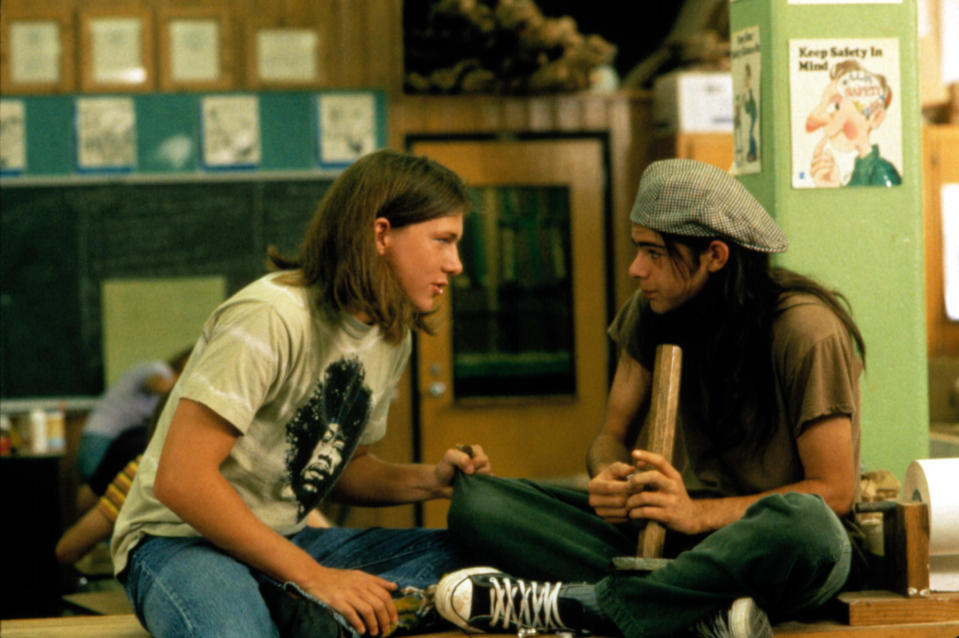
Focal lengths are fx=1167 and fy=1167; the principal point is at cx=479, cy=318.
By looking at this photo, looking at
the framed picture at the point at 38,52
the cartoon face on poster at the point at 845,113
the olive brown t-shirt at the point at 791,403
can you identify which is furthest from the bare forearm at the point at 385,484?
the framed picture at the point at 38,52

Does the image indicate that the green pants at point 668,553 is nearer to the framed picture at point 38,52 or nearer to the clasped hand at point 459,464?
the clasped hand at point 459,464

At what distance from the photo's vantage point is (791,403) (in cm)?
226

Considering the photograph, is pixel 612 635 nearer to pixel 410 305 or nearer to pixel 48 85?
pixel 410 305

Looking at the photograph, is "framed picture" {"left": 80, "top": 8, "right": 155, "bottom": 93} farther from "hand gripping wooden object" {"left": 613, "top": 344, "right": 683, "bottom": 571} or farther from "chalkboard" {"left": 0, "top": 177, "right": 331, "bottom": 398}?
"hand gripping wooden object" {"left": 613, "top": 344, "right": 683, "bottom": 571}

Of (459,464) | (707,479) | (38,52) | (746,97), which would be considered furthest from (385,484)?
(38,52)

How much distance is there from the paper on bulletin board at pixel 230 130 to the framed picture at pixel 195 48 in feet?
0.29

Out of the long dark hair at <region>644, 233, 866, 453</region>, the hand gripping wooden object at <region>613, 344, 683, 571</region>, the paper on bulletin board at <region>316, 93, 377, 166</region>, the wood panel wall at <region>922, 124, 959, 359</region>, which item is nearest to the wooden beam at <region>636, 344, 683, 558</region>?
the hand gripping wooden object at <region>613, 344, 683, 571</region>

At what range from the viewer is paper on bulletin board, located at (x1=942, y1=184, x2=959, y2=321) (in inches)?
188

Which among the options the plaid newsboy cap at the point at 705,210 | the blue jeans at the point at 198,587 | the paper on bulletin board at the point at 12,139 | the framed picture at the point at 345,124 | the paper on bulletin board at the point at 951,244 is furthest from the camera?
the framed picture at the point at 345,124

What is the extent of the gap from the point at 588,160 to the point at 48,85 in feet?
8.26

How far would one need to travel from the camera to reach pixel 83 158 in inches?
209

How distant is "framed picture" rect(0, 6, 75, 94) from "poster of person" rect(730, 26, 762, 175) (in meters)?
3.48

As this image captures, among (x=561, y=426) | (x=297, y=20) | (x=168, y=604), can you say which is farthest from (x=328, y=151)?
(x=168, y=604)

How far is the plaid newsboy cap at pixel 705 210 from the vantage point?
230cm
